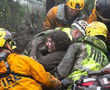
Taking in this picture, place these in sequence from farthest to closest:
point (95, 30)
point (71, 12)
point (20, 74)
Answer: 1. point (71, 12)
2. point (95, 30)
3. point (20, 74)

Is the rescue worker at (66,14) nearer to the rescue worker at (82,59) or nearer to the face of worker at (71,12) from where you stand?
the face of worker at (71,12)

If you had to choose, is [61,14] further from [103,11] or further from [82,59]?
[82,59]

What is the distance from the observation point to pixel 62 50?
367 cm

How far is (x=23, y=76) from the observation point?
9.32ft

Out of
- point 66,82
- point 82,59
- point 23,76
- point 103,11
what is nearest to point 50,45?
point 82,59

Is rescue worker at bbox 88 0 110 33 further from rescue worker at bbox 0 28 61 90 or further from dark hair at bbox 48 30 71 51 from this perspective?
rescue worker at bbox 0 28 61 90

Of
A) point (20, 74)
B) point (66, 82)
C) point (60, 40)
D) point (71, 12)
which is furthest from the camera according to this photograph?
point (71, 12)

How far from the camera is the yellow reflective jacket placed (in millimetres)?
2816

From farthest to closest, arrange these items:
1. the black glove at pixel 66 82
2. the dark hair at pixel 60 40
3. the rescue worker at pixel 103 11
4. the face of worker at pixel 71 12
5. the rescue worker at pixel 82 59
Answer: the face of worker at pixel 71 12
the rescue worker at pixel 103 11
the dark hair at pixel 60 40
the rescue worker at pixel 82 59
the black glove at pixel 66 82

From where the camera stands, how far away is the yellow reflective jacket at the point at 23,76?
282cm

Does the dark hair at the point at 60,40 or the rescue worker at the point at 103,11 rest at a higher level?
the rescue worker at the point at 103,11

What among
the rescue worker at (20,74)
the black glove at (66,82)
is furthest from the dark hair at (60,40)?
the rescue worker at (20,74)

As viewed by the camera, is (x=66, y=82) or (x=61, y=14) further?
(x=61, y=14)

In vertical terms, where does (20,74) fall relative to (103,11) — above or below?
below
